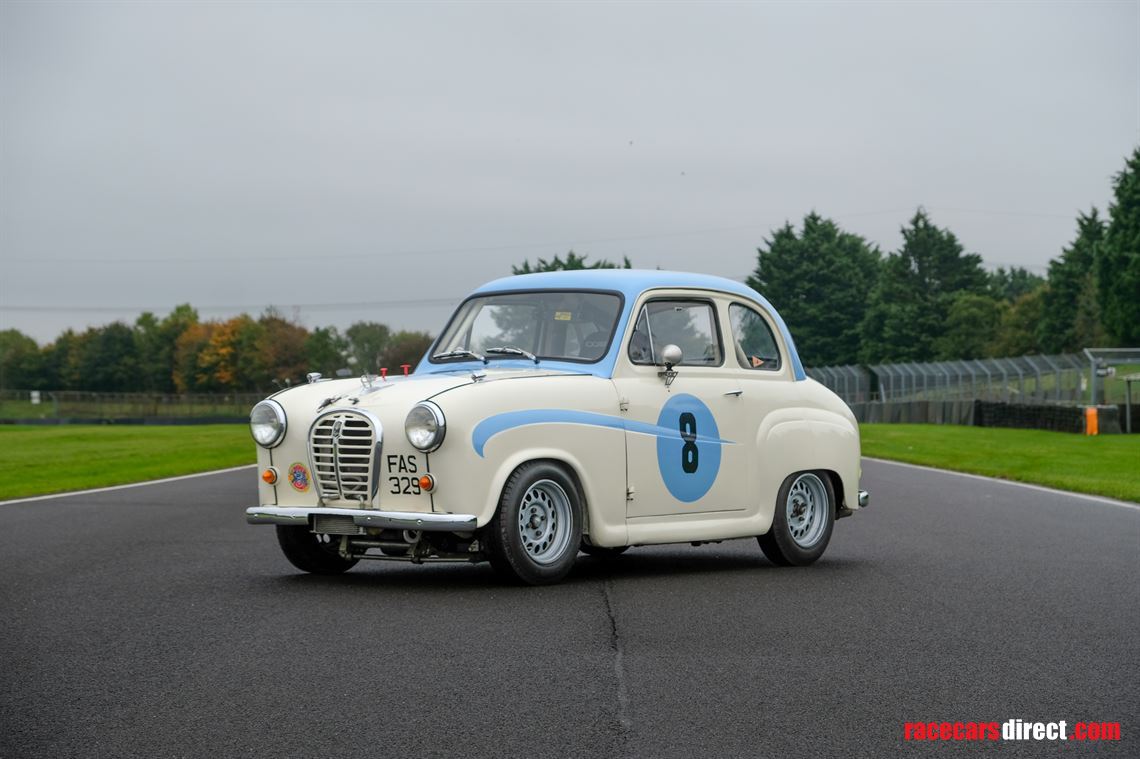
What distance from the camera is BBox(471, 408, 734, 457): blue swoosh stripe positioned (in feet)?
28.0

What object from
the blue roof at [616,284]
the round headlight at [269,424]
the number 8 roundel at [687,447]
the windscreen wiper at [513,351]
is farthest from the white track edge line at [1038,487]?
the round headlight at [269,424]

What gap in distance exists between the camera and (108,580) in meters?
9.52

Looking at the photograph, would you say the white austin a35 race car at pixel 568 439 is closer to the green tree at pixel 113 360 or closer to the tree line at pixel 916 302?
the tree line at pixel 916 302

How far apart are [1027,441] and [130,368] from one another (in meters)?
149

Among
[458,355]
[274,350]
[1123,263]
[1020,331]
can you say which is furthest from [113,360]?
[458,355]

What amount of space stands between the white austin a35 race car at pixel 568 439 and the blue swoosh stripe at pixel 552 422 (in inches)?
0.5

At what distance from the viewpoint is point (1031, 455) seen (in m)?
28.6

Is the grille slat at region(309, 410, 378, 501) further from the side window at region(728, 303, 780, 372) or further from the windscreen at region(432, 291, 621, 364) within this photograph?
the side window at region(728, 303, 780, 372)

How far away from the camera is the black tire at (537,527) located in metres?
8.55

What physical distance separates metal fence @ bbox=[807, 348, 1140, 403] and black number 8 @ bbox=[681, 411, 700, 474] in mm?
21749

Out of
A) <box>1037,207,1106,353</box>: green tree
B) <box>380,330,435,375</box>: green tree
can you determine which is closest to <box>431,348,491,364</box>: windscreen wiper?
<box>1037,207,1106,353</box>: green tree

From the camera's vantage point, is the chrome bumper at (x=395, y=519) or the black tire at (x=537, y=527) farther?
the black tire at (x=537, y=527)

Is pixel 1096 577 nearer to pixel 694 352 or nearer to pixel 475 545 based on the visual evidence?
pixel 694 352

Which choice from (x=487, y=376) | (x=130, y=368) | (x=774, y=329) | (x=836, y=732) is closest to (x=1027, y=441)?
(x=774, y=329)
